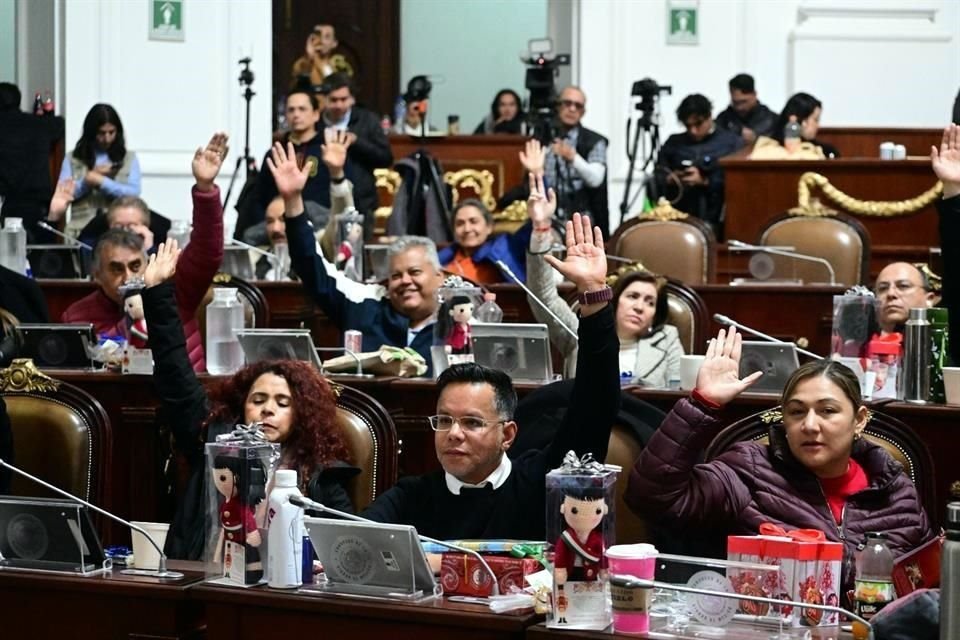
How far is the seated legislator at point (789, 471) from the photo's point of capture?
3.39 metres

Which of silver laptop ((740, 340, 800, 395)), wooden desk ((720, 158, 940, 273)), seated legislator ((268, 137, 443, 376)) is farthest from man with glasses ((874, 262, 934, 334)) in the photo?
wooden desk ((720, 158, 940, 273))

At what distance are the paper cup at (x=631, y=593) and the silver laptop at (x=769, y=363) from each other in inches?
77.9

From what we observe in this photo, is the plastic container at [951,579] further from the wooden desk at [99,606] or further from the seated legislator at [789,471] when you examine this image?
the wooden desk at [99,606]

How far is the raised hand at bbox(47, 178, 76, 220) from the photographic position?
828cm

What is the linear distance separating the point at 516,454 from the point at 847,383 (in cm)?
79

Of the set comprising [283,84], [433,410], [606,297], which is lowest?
[433,410]

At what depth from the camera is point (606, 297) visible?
3.46 meters

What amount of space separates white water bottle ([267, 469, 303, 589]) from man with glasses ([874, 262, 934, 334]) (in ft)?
9.14

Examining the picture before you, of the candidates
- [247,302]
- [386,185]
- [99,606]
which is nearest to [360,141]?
[386,185]

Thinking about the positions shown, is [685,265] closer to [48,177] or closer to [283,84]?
[48,177]

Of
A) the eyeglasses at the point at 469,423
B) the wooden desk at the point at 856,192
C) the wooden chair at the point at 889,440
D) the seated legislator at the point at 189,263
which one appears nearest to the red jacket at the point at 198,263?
the seated legislator at the point at 189,263

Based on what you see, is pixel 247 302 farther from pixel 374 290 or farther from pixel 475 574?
pixel 475 574

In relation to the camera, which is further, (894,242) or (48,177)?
(48,177)

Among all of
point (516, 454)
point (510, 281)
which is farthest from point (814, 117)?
point (516, 454)
